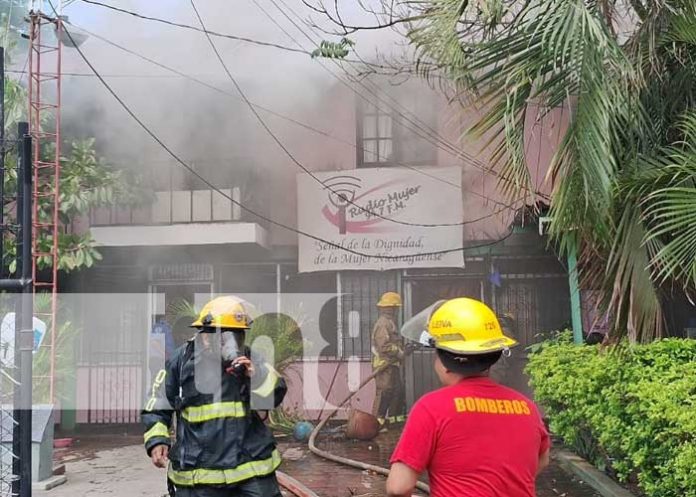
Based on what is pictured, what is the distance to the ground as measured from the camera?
5773mm

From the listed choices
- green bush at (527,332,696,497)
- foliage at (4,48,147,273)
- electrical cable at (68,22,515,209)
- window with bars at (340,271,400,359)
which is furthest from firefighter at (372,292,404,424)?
foliage at (4,48,147,273)

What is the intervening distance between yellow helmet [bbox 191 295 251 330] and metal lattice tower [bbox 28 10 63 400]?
376 centimetres

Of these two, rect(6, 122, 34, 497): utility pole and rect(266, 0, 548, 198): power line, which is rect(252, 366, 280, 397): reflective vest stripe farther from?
rect(266, 0, 548, 198): power line

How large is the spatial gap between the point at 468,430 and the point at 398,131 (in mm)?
7780

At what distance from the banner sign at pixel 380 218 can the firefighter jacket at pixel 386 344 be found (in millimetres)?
990

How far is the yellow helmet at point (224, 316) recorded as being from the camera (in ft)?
11.2

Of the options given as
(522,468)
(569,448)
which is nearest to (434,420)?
(522,468)

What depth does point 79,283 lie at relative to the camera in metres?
9.32

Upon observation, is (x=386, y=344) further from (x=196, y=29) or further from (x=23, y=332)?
(x=23, y=332)

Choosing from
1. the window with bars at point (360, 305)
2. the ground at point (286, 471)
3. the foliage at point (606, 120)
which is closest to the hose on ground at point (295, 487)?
the ground at point (286, 471)

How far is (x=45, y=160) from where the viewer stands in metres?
7.71

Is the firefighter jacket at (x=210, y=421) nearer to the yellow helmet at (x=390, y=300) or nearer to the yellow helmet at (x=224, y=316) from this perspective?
the yellow helmet at (x=224, y=316)

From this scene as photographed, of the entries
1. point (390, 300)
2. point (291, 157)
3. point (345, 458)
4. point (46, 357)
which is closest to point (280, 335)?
point (390, 300)

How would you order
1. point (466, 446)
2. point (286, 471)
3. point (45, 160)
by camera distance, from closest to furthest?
point (466, 446) → point (286, 471) → point (45, 160)
